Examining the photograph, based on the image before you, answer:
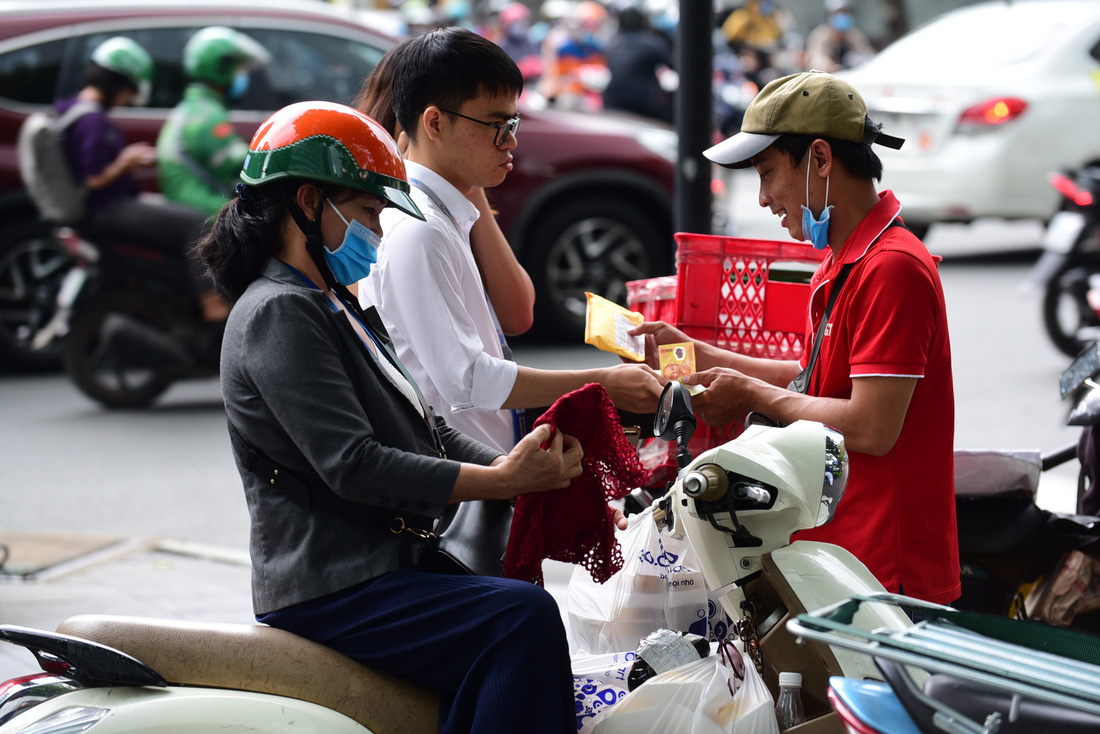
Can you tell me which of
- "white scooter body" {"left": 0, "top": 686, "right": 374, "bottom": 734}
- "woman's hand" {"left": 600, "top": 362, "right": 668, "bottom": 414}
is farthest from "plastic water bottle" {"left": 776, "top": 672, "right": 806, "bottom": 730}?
"white scooter body" {"left": 0, "top": 686, "right": 374, "bottom": 734}

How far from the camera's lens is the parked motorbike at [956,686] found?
70.9 inches

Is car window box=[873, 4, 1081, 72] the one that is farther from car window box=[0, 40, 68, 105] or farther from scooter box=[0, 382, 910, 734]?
scooter box=[0, 382, 910, 734]

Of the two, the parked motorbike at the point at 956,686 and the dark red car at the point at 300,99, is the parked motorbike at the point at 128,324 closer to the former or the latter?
the dark red car at the point at 300,99

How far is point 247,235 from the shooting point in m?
2.44

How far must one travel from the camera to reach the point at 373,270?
2.92 meters

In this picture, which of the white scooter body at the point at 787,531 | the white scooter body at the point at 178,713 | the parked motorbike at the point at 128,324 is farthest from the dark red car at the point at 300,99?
the white scooter body at the point at 178,713

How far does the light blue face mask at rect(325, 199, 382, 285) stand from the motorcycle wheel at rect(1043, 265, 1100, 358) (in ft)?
21.7

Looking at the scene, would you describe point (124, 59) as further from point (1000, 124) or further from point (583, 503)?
point (1000, 124)

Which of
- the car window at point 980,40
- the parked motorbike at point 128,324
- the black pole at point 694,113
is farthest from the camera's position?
the car window at point 980,40

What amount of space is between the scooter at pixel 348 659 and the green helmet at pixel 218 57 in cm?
616

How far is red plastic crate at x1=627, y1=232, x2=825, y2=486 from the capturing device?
2.98m

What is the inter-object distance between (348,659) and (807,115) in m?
1.44

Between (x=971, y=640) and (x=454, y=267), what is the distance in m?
1.46

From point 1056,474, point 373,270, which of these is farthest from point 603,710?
point 1056,474
